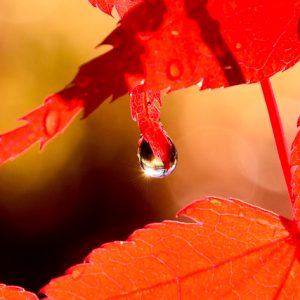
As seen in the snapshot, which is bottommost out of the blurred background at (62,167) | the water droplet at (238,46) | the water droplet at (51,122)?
the blurred background at (62,167)

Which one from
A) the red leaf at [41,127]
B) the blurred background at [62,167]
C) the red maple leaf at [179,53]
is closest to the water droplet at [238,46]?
the red maple leaf at [179,53]

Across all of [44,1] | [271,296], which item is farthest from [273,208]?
[271,296]

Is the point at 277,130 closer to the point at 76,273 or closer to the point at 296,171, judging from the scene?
the point at 296,171

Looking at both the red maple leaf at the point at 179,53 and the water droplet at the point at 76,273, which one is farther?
the water droplet at the point at 76,273

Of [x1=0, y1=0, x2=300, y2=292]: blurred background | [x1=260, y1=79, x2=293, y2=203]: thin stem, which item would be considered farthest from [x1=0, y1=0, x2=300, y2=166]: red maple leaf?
[x1=0, y1=0, x2=300, y2=292]: blurred background

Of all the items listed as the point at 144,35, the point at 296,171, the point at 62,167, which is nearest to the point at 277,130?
the point at 296,171

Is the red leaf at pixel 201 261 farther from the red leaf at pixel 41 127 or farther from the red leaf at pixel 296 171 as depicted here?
the red leaf at pixel 41 127

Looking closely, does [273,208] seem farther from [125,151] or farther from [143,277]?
[143,277]
